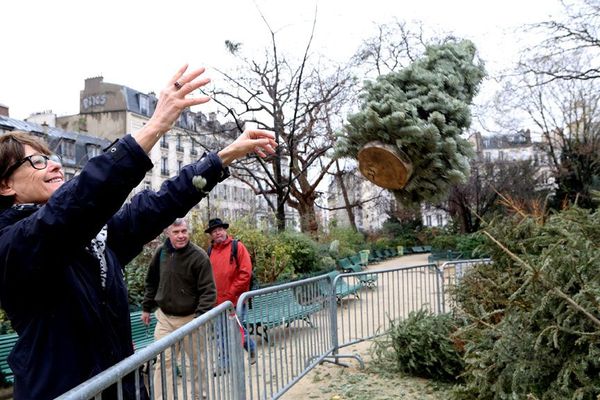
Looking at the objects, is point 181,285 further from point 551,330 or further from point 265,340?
point 551,330

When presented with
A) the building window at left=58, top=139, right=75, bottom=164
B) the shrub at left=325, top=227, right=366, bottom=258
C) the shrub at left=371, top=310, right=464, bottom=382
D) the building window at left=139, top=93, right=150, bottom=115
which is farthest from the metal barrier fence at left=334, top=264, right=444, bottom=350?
the building window at left=139, top=93, right=150, bottom=115

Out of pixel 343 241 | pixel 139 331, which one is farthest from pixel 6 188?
pixel 343 241

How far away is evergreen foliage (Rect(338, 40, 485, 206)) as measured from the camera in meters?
2.51

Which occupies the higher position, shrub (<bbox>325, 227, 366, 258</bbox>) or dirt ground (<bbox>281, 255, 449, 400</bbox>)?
shrub (<bbox>325, 227, 366, 258</bbox>)

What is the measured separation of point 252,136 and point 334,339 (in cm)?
448

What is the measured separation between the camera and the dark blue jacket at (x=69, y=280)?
144 centimetres

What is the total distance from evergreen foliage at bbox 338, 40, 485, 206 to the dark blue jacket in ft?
3.13

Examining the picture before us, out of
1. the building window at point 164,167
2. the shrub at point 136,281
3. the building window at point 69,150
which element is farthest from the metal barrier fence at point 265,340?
the building window at point 164,167

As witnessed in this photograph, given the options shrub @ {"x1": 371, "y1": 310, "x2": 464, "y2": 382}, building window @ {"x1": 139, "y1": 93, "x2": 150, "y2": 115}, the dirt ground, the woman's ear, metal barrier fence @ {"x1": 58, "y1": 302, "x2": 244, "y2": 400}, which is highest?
building window @ {"x1": 139, "y1": 93, "x2": 150, "y2": 115}

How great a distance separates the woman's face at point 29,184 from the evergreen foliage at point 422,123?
4.87ft

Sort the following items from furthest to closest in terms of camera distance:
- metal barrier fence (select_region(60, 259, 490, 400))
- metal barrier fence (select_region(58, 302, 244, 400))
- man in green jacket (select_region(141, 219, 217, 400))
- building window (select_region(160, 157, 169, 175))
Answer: building window (select_region(160, 157, 169, 175))
man in green jacket (select_region(141, 219, 217, 400))
metal barrier fence (select_region(60, 259, 490, 400))
metal barrier fence (select_region(58, 302, 244, 400))

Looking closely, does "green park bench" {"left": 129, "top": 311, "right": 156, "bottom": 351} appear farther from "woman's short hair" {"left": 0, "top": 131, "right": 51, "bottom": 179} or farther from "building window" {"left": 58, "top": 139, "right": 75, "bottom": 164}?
"building window" {"left": 58, "top": 139, "right": 75, "bottom": 164}

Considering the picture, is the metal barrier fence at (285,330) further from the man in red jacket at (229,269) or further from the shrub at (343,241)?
the shrub at (343,241)

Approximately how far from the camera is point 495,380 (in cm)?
371
